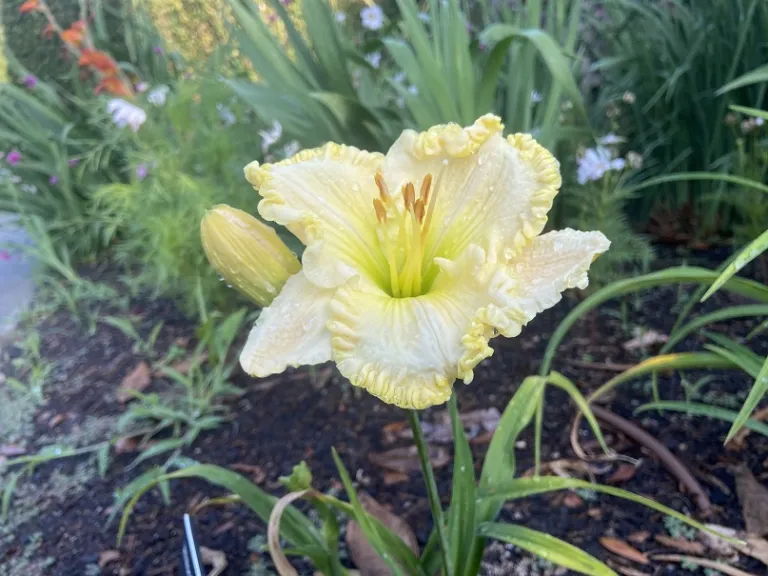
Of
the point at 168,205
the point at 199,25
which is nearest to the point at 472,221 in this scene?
the point at 168,205

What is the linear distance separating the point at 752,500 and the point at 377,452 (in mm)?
687

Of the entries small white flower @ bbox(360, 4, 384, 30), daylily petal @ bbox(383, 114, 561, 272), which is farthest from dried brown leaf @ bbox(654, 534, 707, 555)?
small white flower @ bbox(360, 4, 384, 30)

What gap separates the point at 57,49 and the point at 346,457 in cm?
261

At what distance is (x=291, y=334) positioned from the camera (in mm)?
588

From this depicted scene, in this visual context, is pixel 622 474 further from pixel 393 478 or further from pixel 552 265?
pixel 552 265

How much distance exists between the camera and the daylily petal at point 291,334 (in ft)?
1.86

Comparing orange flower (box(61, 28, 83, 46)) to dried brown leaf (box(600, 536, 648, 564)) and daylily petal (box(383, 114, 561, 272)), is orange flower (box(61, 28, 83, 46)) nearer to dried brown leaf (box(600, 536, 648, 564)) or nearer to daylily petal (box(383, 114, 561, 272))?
daylily petal (box(383, 114, 561, 272))

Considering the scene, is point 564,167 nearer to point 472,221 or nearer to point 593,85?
point 593,85

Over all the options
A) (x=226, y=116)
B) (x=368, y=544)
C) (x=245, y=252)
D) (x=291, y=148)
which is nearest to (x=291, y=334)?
(x=245, y=252)

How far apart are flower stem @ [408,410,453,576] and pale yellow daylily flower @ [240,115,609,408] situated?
0.11 meters

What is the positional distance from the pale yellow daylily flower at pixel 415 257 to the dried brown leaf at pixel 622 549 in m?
0.61

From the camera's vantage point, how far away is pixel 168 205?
1.82 meters

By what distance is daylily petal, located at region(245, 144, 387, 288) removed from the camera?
62 cm

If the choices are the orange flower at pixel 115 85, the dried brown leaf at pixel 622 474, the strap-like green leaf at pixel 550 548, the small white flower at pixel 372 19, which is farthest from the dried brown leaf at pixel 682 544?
the orange flower at pixel 115 85
